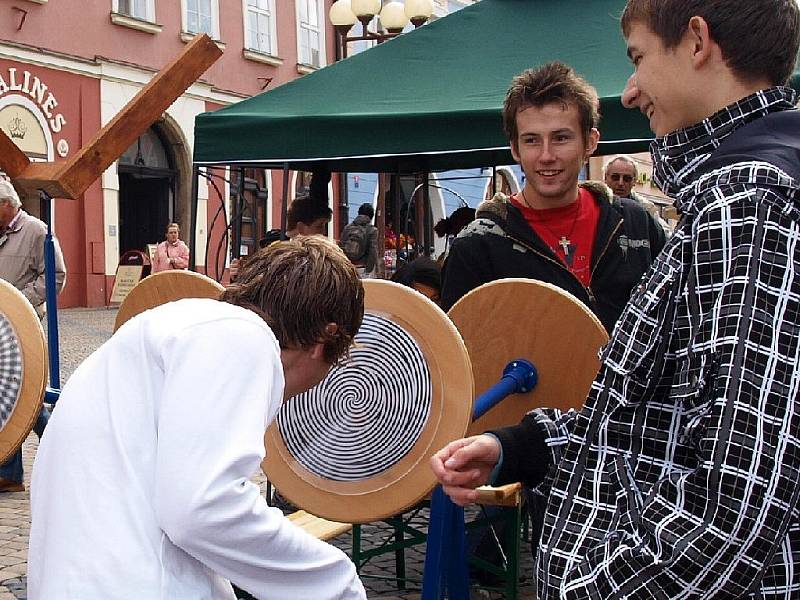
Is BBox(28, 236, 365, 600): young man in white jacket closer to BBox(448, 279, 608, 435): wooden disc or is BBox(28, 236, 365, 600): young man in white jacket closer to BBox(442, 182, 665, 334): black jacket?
BBox(448, 279, 608, 435): wooden disc

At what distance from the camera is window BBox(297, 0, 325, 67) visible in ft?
74.9

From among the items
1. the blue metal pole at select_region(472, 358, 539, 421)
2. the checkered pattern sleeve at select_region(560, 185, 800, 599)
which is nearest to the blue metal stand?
the blue metal pole at select_region(472, 358, 539, 421)

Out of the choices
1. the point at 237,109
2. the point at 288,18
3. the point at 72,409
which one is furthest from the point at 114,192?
the point at 72,409

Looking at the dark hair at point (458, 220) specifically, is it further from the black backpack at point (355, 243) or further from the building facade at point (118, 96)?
the building facade at point (118, 96)

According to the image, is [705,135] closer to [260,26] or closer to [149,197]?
[149,197]

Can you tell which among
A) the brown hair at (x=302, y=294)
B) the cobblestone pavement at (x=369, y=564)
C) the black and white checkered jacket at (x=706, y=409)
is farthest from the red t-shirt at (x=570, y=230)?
the black and white checkered jacket at (x=706, y=409)

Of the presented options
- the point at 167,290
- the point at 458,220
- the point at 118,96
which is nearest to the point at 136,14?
the point at 118,96

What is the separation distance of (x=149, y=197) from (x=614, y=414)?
63.2 ft

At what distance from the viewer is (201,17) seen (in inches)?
805

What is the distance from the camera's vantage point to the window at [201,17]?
2005cm

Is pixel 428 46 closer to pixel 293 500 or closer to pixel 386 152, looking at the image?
pixel 386 152

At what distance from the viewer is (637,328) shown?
1221 millimetres

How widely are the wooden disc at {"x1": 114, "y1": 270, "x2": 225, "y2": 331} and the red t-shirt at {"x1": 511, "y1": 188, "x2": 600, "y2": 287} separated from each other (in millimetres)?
964

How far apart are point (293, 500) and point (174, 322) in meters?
1.13
